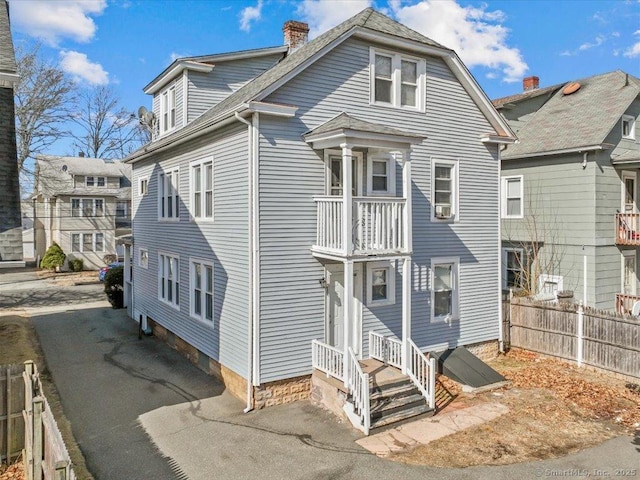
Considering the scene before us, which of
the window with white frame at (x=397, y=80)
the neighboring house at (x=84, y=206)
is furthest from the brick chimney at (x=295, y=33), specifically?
the neighboring house at (x=84, y=206)

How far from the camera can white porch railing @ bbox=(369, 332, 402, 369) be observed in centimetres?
1101

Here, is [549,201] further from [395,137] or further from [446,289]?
[395,137]

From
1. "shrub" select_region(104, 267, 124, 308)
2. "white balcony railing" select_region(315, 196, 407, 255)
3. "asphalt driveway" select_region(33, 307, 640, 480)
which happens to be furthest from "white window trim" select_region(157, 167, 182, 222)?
"shrub" select_region(104, 267, 124, 308)

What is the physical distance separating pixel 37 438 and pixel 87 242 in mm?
35418

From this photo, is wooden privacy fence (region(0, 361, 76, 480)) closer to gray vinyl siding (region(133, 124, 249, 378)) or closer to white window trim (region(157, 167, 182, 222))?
gray vinyl siding (region(133, 124, 249, 378))

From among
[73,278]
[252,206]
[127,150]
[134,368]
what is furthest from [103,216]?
[252,206]

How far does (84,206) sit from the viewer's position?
37938 mm

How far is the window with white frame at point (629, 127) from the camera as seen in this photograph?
712 inches

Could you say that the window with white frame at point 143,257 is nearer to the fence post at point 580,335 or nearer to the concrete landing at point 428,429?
the concrete landing at point 428,429

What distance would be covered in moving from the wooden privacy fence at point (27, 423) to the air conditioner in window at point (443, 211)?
1014cm

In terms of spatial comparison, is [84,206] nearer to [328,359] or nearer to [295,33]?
[295,33]

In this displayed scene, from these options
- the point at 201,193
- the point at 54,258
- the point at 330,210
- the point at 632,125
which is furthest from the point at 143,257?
the point at 54,258

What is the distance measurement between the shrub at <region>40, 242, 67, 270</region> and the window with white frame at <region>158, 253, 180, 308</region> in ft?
80.3

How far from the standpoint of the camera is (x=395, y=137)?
33.6 ft
